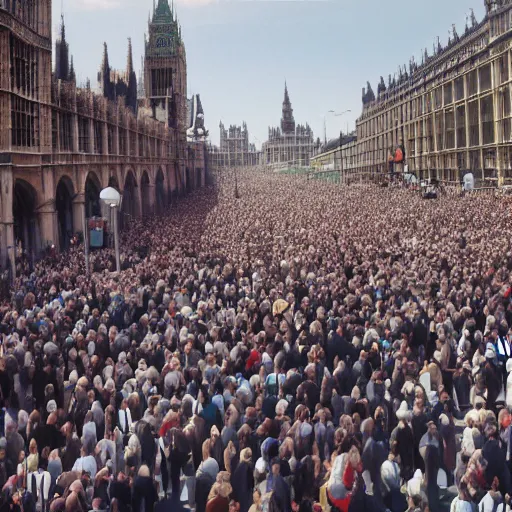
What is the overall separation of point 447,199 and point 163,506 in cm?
4070

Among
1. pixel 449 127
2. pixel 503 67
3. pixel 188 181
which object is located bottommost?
pixel 188 181

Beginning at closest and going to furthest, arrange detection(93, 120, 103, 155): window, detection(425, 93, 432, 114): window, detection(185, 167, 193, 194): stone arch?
detection(93, 120, 103, 155): window
detection(425, 93, 432, 114): window
detection(185, 167, 193, 194): stone arch

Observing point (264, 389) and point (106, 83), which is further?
point (106, 83)

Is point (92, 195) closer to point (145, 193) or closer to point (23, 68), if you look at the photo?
point (23, 68)

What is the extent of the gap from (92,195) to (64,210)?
207 inches

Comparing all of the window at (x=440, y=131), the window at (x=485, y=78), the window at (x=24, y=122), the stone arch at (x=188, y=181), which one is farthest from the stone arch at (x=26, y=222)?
the stone arch at (x=188, y=181)

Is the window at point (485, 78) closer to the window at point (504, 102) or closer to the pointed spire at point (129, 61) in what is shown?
the window at point (504, 102)

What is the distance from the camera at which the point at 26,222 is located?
33625 millimetres

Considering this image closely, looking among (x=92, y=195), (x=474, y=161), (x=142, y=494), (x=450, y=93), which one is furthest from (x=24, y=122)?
(x=450, y=93)

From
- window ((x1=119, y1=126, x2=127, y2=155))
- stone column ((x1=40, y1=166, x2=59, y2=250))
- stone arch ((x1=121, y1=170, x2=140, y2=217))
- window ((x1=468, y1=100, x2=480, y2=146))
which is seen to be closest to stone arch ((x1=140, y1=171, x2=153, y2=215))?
stone arch ((x1=121, y1=170, x2=140, y2=217))

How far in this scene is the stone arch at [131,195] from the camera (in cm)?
5431

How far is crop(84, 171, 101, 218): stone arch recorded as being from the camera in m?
42.5

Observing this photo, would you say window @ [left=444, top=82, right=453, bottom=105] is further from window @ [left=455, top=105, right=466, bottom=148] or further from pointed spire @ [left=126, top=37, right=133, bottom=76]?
pointed spire @ [left=126, top=37, right=133, bottom=76]

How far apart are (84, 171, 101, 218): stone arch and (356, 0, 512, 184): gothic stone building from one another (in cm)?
2959
